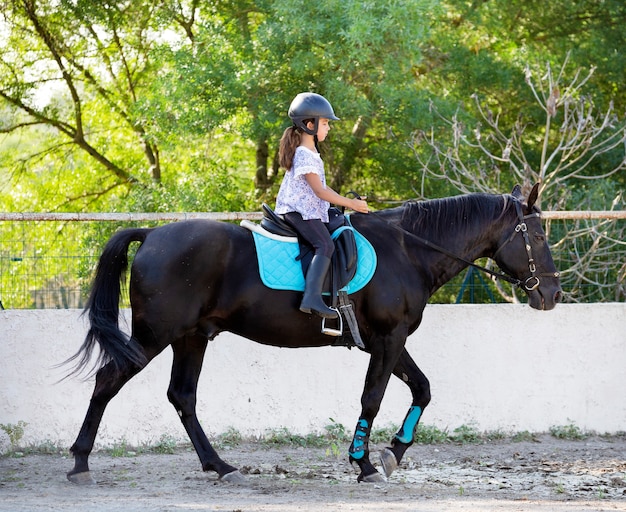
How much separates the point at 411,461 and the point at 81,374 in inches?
106

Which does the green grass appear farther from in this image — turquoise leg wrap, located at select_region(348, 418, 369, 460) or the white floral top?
the white floral top

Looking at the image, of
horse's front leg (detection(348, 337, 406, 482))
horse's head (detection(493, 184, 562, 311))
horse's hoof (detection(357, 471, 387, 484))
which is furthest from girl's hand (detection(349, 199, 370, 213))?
horse's hoof (detection(357, 471, 387, 484))

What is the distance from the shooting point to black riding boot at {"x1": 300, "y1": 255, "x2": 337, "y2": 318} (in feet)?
16.9

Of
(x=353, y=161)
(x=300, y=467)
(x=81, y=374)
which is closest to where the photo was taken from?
(x=300, y=467)

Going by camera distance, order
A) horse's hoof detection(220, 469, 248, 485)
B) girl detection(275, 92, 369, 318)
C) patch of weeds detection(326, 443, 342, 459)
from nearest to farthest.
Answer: girl detection(275, 92, 369, 318)
horse's hoof detection(220, 469, 248, 485)
patch of weeds detection(326, 443, 342, 459)

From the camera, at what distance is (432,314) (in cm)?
721

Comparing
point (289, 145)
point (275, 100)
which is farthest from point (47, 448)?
point (275, 100)

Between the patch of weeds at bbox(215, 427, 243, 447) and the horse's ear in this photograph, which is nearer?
the horse's ear

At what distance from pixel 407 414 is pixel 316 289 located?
43.8 inches

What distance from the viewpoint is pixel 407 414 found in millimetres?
5602

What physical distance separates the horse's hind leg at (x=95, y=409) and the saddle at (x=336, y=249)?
4.10 ft

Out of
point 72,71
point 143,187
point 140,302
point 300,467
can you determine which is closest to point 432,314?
point 300,467

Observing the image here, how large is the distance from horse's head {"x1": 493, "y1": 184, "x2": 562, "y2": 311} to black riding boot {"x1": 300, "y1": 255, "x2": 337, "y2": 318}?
53.6 inches

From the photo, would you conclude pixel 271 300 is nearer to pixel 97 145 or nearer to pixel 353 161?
pixel 353 161
